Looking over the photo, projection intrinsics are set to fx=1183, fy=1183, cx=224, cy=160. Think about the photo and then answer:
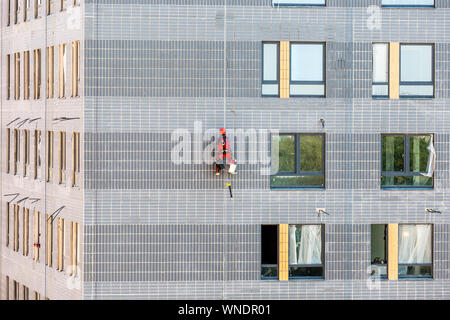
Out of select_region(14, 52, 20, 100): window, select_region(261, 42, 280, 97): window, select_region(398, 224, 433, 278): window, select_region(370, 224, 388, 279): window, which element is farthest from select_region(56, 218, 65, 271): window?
select_region(398, 224, 433, 278): window

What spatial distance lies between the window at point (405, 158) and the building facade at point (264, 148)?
4 centimetres

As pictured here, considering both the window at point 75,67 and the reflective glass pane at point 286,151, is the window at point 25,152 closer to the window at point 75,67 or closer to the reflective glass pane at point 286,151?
the window at point 75,67

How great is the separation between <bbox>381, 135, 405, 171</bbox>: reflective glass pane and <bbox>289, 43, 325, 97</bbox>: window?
2.12 meters

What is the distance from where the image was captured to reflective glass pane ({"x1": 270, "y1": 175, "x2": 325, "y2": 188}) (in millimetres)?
31125

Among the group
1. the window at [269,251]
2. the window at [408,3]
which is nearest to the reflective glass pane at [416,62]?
the window at [408,3]

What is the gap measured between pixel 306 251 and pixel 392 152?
3461 mm

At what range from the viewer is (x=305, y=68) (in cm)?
3100

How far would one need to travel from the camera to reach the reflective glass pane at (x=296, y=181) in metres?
31.1

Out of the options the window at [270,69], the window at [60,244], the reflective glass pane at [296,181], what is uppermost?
the window at [270,69]

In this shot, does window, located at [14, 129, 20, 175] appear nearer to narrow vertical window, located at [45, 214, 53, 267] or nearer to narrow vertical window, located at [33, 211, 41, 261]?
narrow vertical window, located at [33, 211, 41, 261]

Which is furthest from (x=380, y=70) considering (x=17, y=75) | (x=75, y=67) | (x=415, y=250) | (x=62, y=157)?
(x=17, y=75)

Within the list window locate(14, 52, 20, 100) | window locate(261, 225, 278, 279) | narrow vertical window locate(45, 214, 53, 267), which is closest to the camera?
window locate(261, 225, 278, 279)

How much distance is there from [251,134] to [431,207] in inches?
204

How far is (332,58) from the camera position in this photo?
30906 mm
